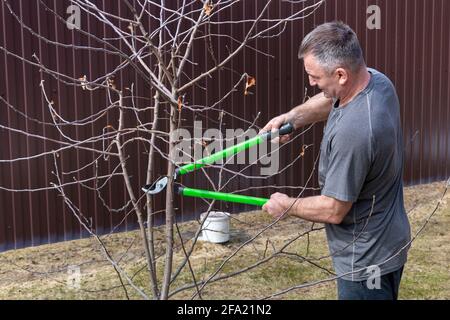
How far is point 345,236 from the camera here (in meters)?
2.46

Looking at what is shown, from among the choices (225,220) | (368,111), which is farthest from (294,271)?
(368,111)

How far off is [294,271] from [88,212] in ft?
6.38

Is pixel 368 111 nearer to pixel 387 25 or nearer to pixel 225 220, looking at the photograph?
pixel 225 220

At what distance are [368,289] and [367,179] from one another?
0.48m

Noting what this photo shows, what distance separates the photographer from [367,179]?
232 centimetres

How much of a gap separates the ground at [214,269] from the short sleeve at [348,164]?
156cm

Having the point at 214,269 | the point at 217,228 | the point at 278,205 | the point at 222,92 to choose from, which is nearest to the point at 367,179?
the point at 278,205

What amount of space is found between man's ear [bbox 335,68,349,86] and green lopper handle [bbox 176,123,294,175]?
0.48 m

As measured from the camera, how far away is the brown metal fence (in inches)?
190

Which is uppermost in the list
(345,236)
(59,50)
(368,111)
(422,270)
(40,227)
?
(59,50)

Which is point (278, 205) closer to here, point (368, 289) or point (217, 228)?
point (368, 289)

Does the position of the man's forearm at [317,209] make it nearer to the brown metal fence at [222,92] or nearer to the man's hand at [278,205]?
the man's hand at [278,205]

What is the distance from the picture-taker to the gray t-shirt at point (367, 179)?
7.29 ft

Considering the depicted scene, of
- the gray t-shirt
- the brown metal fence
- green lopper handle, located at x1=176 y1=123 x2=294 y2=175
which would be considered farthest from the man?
the brown metal fence
